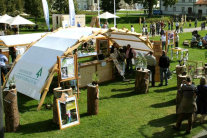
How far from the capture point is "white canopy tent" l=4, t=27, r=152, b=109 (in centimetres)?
1089

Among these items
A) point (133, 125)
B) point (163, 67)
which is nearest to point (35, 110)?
point (133, 125)

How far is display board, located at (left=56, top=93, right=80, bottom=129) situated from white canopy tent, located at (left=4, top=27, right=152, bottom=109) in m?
1.79

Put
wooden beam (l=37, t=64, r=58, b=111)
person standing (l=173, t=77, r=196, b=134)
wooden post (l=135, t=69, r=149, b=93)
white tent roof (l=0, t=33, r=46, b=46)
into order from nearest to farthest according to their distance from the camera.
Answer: person standing (l=173, t=77, r=196, b=134), wooden beam (l=37, t=64, r=58, b=111), wooden post (l=135, t=69, r=149, b=93), white tent roof (l=0, t=33, r=46, b=46)

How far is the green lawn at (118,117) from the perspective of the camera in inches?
336

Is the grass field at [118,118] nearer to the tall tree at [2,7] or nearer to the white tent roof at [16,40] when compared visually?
the white tent roof at [16,40]

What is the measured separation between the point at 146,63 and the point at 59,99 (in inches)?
203

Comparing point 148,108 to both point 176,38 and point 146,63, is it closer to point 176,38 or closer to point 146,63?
point 146,63

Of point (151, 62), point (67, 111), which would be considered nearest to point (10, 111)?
point (67, 111)

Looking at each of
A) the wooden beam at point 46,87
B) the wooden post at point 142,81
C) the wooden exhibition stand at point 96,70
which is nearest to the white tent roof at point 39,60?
the wooden beam at point 46,87

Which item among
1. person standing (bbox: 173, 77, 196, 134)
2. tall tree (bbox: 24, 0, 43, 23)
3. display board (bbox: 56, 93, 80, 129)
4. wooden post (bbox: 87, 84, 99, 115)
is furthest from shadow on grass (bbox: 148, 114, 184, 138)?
tall tree (bbox: 24, 0, 43, 23)

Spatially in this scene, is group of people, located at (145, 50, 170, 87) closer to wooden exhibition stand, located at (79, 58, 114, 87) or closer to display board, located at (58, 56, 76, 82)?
wooden exhibition stand, located at (79, 58, 114, 87)

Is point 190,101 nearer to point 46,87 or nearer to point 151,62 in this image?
point 151,62

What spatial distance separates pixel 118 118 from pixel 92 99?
1.13 metres

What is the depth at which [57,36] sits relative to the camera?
12992 millimetres
